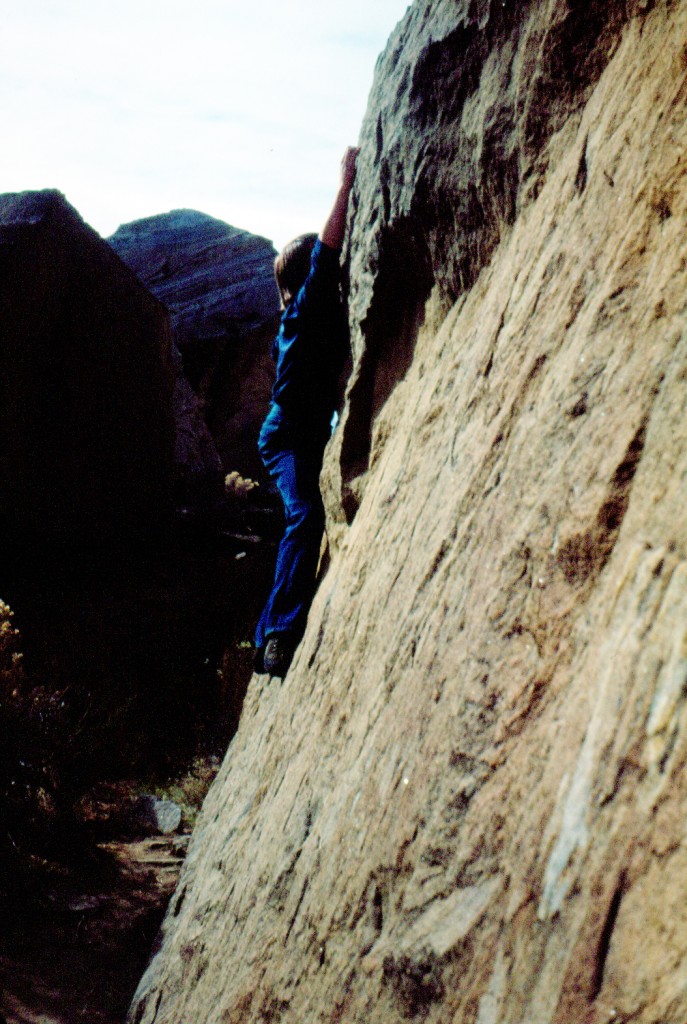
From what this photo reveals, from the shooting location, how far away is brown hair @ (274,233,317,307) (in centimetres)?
431

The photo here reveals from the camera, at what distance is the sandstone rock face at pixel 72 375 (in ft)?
25.5

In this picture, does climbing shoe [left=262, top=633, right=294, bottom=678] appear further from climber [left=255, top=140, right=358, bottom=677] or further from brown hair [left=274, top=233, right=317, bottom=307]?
brown hair [left=274, top=233, right=317, bottom=307]

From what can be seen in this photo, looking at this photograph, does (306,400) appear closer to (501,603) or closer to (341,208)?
(341,208)

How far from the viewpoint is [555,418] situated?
2043mm

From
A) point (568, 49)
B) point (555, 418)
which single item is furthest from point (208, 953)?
point (568, 49)

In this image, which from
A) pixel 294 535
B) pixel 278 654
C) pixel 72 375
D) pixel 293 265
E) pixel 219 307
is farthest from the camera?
A: pixel 219 307

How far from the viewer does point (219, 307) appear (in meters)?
15.3

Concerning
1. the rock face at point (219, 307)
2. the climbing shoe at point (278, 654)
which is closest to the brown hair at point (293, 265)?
the climbing shoe at point (278, 654)

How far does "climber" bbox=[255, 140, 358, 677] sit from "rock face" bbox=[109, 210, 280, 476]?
10.3 metres

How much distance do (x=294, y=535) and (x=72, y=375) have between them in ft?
16.7

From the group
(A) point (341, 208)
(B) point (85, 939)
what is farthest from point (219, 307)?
(B) point (85, 939)

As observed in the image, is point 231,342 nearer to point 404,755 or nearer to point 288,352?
point 288,352

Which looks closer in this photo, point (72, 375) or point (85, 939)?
point (85, 939)

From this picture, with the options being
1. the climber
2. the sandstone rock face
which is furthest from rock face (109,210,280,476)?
the climber
